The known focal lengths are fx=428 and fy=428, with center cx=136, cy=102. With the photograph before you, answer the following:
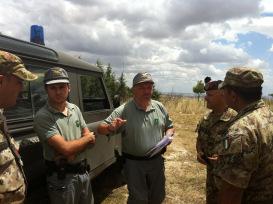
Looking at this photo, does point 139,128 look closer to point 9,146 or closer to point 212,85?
point 212,85

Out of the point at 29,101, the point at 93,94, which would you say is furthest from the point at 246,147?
the point at 93,94

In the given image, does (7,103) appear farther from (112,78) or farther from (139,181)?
(112,78)

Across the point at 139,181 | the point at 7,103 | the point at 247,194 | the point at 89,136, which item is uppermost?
the point at 7,103

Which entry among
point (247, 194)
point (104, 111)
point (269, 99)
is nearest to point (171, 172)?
point (104, 111)

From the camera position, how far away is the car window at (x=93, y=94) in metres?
5.51

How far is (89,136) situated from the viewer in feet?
12.4

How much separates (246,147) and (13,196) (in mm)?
1410

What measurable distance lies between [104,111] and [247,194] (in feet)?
12.0

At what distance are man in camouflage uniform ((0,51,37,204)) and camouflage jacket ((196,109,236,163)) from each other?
214cm

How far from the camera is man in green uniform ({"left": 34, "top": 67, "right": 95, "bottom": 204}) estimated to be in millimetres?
3557

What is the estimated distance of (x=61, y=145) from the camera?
350 centimetres

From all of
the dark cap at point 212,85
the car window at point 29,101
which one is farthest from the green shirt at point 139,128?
the car window at point 29,101

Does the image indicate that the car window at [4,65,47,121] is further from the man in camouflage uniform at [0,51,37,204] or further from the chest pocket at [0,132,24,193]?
the chest pocket at [0,132,24,193]

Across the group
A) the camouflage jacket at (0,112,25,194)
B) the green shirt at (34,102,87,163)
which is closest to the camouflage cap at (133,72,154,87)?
the green shirt at (34,102,87,163)
